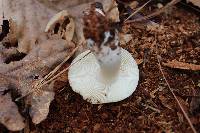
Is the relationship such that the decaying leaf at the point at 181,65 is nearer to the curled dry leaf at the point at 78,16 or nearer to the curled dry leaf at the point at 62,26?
the curled dry leaf at the point at 78,16

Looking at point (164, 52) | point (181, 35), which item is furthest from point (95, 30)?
point (181, 35)

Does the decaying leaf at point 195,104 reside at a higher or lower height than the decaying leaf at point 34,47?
lower

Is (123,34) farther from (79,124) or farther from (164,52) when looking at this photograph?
(79,124)

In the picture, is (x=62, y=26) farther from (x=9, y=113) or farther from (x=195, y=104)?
(x=195, y=104)

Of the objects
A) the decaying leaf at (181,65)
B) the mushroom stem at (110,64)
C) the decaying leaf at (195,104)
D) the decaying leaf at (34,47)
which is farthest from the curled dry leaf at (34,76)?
the decaying leaf at (195,104)

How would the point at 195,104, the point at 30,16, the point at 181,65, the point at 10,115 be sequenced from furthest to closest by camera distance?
1. the point at 30,16
2. the point at 181,65
3. the point at 195,104
4. the point at 10,115

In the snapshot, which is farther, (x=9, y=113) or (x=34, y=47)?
(x=34, y=47)

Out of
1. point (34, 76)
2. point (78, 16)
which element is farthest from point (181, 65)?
point (34, 76)
